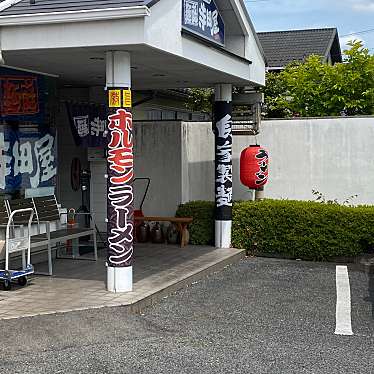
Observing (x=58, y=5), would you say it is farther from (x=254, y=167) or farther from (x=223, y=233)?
(x=223, y=233)

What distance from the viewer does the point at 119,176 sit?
26.3ft

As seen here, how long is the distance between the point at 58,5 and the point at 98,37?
0.69m

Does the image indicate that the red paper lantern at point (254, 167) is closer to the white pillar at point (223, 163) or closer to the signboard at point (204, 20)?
the white pillar at point (223, 163)

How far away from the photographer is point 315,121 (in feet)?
41.0

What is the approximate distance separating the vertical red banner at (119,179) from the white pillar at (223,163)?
401cm

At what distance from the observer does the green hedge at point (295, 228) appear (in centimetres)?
1127

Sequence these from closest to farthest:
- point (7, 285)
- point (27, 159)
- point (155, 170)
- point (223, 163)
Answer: point (7, 285)
point (27, 159)
point (223, 163)
point (155, 170)

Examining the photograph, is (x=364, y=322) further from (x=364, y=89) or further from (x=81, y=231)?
(x=364, y=89)

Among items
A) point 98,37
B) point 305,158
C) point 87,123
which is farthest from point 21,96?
point 305,158

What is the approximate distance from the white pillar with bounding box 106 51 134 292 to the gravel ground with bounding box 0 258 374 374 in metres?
0.67

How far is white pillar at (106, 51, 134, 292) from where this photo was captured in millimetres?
7961

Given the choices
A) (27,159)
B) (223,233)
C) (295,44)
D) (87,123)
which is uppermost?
(295,44)

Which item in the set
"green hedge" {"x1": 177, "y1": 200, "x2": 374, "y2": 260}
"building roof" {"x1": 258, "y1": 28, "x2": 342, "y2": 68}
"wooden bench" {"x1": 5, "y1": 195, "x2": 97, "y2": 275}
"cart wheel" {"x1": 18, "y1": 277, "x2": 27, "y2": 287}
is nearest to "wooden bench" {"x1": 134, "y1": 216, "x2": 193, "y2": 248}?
"green hedge" {"x1": 177, "y1": 200, "x2": 374, "y2": 260}

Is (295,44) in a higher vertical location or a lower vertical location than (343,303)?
higher
